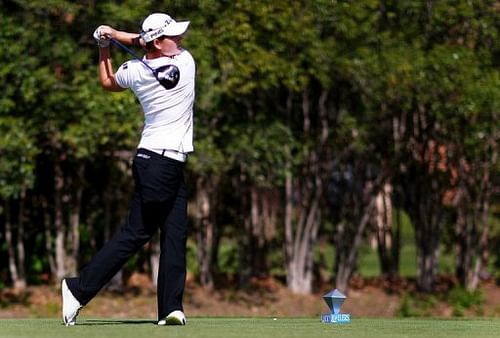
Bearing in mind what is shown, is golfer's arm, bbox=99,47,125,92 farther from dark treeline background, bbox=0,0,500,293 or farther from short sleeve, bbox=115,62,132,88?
dark treeline background, bbox=0,0,500,293

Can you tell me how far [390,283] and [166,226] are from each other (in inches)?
470

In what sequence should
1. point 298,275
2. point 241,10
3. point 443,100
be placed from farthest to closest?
1. point 298,275
2. point 443,100
3. point 241,10

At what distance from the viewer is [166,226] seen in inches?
350

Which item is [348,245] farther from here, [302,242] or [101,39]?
[101,39]

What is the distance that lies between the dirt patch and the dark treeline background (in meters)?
0.28

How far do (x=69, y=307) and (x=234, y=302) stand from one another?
33.3 ft

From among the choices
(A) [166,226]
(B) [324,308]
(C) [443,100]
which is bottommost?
(B) [324,308]

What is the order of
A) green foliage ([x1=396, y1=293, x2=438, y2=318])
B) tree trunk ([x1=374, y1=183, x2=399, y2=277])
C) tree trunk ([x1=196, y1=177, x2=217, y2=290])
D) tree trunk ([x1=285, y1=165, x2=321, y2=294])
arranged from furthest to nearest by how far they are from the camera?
tree trunk ([x1=374, y1=183, x2=399, y2=277]), tree trunk ([x1=285, y1=165, x2=321, y2=294]), tree trunk ([x1=196, y1=177, x2=217, y2=290]), green foliage ([x1=396, y1=293, x2=438, y2=318])

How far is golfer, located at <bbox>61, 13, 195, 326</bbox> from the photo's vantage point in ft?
28.5

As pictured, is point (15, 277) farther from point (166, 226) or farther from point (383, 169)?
point (166, 226)

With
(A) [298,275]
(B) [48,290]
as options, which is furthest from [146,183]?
(A) [298,275]

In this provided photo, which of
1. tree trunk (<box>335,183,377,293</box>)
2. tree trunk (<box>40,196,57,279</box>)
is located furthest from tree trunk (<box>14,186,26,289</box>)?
tree trunk (<box>335,183,377,293</box>)

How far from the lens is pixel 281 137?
60.6ft

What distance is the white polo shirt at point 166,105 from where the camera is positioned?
28.5 feet
